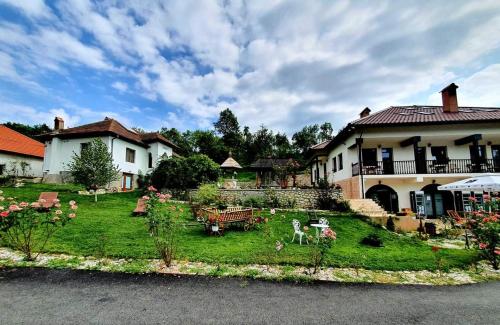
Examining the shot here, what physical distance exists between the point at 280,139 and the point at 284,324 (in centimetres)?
5232

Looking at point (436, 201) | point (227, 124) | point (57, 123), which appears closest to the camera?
point (436, 201)

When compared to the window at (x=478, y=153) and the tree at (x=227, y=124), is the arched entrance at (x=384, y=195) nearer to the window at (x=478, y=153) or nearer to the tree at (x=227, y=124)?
the window at (x=478, y=153)

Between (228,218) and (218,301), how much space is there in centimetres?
558

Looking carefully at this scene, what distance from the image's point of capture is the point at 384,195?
16344mm

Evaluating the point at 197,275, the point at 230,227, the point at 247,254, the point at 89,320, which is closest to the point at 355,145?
the point at 230,227

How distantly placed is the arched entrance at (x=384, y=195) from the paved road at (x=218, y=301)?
1148 cm

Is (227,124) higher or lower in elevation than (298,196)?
higher

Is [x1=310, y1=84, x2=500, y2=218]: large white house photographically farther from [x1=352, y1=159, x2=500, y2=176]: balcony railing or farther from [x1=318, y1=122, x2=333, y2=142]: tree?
[x1=318, y1=122, x2=333, y2=142]: tree

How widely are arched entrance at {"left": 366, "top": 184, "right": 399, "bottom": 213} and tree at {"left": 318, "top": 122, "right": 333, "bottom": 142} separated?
42194 mm

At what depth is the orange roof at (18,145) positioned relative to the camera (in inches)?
951

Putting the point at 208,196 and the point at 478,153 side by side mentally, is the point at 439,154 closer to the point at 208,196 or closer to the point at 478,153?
the point at 478,153

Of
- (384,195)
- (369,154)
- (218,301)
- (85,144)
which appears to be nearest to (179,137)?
(85,144)

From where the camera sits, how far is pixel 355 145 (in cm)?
1642

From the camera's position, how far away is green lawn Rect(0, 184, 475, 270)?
641 cm
